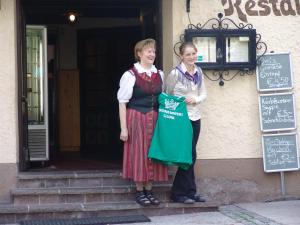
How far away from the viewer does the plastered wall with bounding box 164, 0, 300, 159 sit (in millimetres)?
7883

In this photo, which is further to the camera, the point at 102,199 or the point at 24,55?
the point at 24,55

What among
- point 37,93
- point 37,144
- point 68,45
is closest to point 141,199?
point 37,144

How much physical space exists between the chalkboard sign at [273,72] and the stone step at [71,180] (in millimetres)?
1669

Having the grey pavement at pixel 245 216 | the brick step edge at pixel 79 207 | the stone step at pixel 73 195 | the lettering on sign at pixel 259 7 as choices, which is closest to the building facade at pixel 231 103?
the lettering on sign at pixel 259 7

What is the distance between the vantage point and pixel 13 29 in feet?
24.9

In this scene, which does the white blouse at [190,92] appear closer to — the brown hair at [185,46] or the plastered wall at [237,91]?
the brown hair at [185,46]

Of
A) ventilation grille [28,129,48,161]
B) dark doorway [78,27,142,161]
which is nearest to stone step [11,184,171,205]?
ventilation grille [28,129,48,161]

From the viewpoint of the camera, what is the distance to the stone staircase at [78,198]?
7113 millimetres

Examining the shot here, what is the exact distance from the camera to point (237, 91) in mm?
7961

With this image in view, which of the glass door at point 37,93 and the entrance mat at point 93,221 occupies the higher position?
the glass door at point 37,93

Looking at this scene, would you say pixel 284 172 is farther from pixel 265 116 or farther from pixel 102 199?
pixel 102 199

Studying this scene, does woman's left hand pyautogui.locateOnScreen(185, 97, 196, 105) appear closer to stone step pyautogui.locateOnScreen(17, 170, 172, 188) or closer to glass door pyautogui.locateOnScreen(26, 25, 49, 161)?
stone step pyautogui.locateOnScreen(17, 170, 172, 188)

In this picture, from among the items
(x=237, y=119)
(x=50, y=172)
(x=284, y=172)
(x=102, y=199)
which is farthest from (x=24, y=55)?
(x=284, y=172)

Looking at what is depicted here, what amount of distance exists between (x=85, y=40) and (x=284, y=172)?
5.44m
